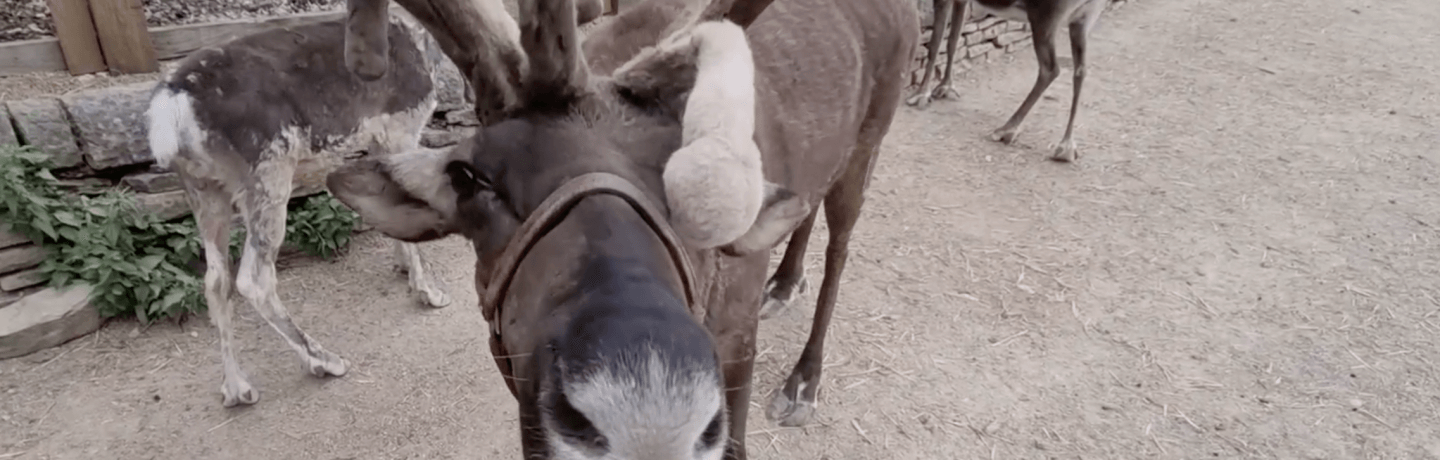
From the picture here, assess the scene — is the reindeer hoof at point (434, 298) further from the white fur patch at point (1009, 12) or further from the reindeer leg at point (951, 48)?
the reindeer leg at point (951, 48)

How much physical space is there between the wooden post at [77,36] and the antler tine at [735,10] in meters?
3.80

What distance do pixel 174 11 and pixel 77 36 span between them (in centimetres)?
48

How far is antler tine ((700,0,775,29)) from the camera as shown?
77.0 inches

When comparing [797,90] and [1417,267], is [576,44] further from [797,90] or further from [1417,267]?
[1417,267]

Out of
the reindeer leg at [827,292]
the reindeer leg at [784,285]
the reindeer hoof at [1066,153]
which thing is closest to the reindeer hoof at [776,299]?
the reindeer leg at [784,285]

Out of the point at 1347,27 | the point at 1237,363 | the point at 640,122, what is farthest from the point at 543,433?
the point at 1347,27

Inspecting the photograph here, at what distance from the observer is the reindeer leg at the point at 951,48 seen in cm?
742

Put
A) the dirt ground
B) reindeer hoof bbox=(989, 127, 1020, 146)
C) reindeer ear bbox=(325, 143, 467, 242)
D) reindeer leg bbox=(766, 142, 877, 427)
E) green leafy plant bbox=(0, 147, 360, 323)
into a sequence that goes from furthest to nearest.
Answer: reindeer hoof bbox=(989, 127, 1020, 146), green leafy plant bbox=(0, 147, 360, 323), the dirt ground, reindeer leg bbox=(766, 142, 877, 427), reindeer ear bbox=(325, 143, 467, 242)

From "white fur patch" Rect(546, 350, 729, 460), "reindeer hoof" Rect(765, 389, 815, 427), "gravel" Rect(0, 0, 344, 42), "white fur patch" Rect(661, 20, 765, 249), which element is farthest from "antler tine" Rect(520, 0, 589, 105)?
"gravel" Rect(0, 0, 344, 42)

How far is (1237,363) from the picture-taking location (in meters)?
4.10

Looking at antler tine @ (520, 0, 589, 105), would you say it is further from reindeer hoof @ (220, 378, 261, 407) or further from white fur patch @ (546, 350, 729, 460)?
reindeer hoof @ (220, 378, 261, 407)

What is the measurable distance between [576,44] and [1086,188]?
520 cm

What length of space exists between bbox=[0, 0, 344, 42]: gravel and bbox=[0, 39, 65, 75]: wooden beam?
0.31ft

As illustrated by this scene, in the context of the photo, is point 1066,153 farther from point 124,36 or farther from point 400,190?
point 124,36
